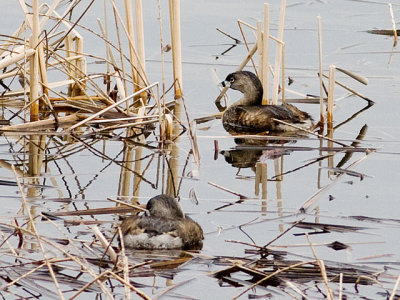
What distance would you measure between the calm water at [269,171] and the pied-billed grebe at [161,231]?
0.14 meters

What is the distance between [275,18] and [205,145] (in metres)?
5.96

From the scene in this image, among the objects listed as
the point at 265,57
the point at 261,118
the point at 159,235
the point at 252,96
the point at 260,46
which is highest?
the point at 260,46

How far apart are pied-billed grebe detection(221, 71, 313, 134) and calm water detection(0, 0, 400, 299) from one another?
0.69 ft

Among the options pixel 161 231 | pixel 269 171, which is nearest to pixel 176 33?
pixel 269 171

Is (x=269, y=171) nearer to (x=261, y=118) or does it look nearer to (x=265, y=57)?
(x=261, y=118)

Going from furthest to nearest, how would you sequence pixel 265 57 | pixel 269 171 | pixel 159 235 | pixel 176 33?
pixel 176 33 → pixel 265 57 → pixel 269 171 → pixel 159 235

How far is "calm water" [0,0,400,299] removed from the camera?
656 centimetres

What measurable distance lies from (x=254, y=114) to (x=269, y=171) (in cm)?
190

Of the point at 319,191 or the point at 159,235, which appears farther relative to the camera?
the point at 319,191

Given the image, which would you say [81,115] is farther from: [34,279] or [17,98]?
[34,279]

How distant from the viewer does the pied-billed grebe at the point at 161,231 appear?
6.45m

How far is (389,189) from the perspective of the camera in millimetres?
7945

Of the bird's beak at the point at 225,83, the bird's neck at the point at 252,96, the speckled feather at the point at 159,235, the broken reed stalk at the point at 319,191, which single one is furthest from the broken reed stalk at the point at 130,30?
the speckled feather at the point at 159,235

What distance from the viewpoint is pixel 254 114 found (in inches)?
409
